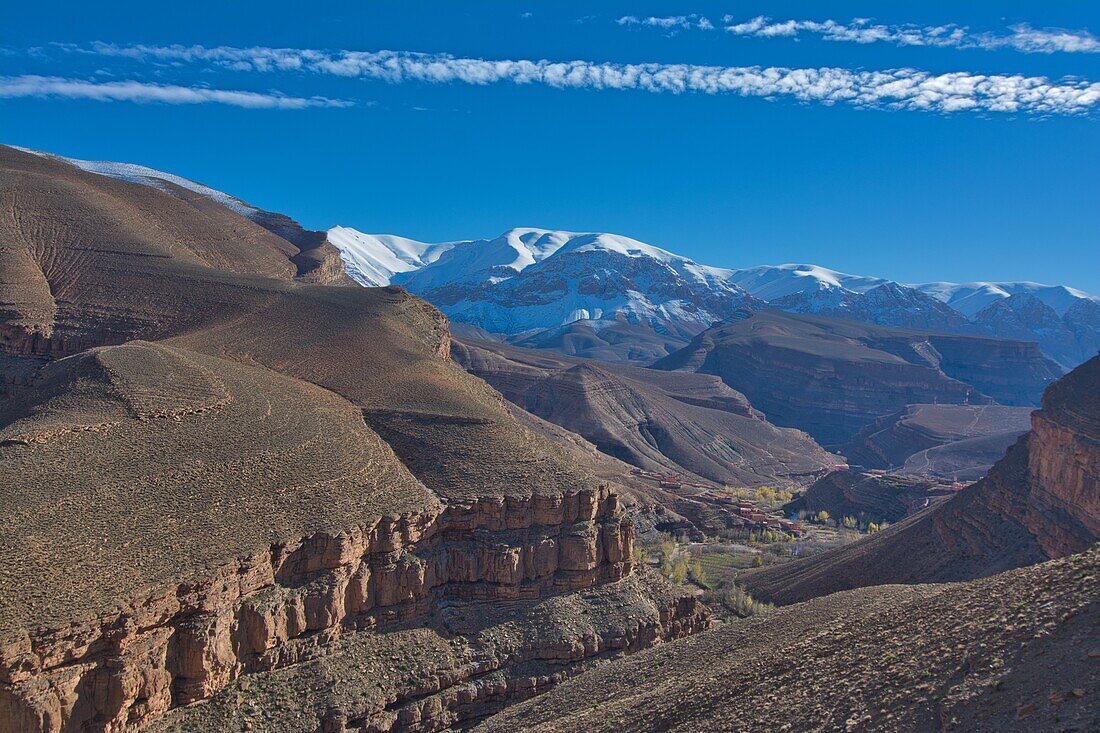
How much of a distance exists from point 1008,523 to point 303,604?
54.7 meters

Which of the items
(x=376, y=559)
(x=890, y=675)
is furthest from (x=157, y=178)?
(x=890, y=675)

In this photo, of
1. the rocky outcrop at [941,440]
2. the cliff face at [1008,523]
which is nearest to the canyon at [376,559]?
the cliff face at [1008,523]

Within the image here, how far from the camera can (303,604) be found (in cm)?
3572

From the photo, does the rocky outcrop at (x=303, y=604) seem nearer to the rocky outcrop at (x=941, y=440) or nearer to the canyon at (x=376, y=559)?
the canyon at (x=376, y=559)

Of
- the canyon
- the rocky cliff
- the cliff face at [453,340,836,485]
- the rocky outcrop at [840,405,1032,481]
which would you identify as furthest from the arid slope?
the rocky outcrop at [840,405,1032,481]

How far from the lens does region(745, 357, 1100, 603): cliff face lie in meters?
59.3

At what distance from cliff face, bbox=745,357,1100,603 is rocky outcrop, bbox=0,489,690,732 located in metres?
23.7

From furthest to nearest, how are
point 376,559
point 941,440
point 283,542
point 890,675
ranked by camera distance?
point 941,440 → point 376,559 → point 283,542 → point 890,675

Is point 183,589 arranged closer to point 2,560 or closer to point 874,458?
point 2,560

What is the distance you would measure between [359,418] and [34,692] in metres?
26.0

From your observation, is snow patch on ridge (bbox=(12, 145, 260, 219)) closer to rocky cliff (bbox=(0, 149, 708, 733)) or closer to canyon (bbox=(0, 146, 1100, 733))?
canyon (bbox=(0, 146, 1100, 733))

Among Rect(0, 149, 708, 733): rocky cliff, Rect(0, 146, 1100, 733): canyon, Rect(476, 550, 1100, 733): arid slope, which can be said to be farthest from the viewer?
Rect(0, 149, 708, 733): rocky cliff

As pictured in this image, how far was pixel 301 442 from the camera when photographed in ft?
142

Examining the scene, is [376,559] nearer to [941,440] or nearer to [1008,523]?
[1008,523]
